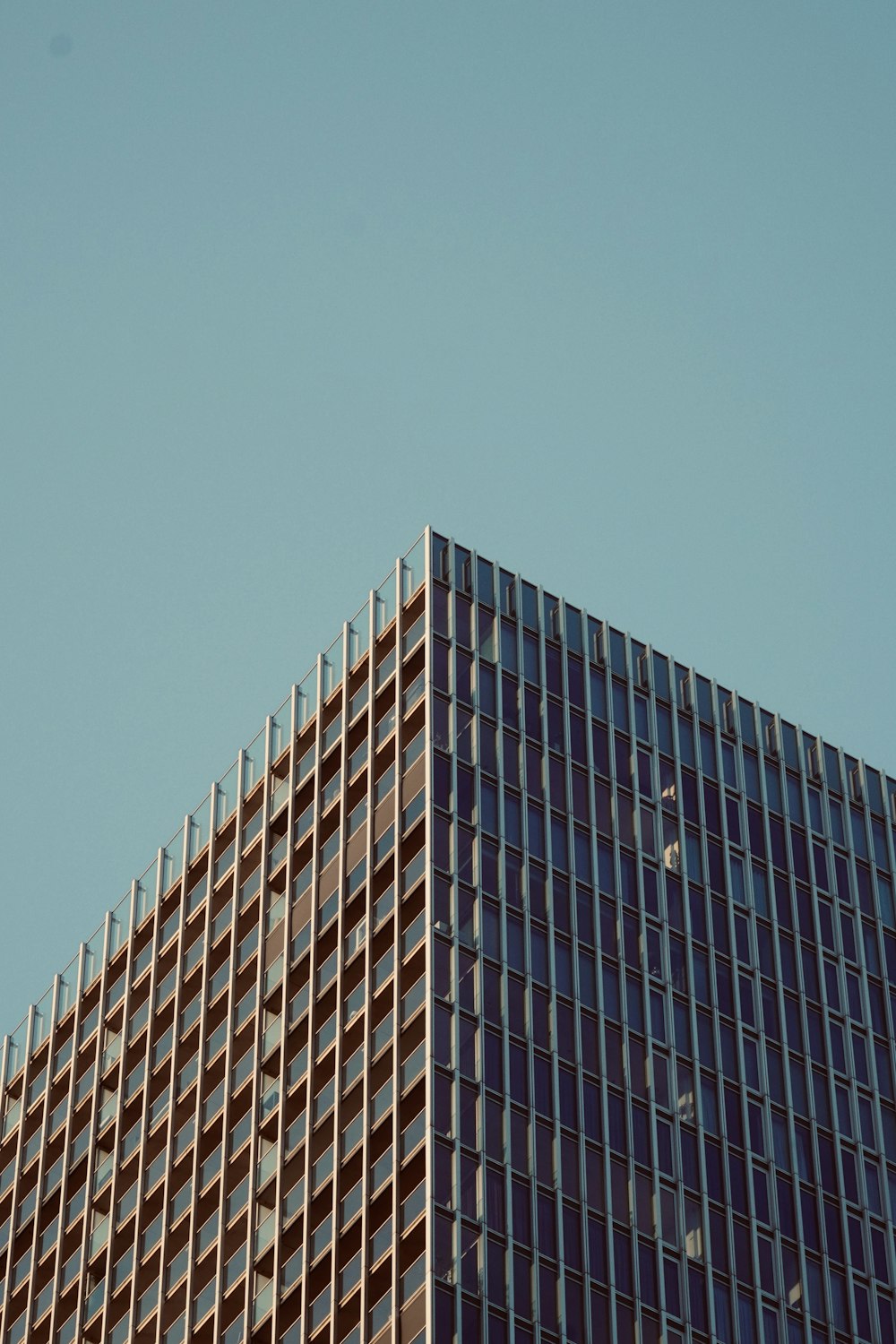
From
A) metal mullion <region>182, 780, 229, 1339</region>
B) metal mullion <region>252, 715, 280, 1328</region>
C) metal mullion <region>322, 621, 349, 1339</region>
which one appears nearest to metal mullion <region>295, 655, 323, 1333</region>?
metal mullion <region>322, 621, 349, 1339</region>

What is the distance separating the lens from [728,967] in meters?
103

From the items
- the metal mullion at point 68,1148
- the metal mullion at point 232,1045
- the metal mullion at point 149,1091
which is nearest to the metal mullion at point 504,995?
the metal mullion at point 232,1045

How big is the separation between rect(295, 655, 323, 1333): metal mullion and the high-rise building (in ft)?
0.62

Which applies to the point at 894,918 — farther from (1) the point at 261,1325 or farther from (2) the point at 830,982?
(1) the point at 261,1325

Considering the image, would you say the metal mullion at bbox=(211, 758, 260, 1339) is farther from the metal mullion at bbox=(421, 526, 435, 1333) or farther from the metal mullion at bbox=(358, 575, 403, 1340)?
the metal mullion at bbox=(421, 526, 435, 1333)

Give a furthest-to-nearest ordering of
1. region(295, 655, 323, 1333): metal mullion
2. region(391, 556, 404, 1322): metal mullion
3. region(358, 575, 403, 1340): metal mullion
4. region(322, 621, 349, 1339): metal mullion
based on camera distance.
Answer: region(295, 655, 323, 1333): metal mullion → region(322, 621, 349, 1339): metal mullion → region(358, 575, 403, 1340): metal mullion → region(391, 556, 404, 1322): metal mullion

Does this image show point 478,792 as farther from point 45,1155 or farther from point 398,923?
point 45,1155

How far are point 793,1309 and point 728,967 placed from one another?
12.9m

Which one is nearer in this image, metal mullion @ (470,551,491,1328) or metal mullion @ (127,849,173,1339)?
metal mullion @ (470,551,491,1328)

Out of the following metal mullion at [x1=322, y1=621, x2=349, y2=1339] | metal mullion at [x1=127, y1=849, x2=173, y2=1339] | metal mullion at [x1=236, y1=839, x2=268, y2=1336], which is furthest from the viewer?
metal mullion at [x1=127, y1=849, x2=173, y2=1339]

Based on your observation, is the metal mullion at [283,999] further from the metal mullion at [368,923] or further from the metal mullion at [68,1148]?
the metal mullion at [68,1148]

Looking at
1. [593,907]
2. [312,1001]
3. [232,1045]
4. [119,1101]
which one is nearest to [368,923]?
[312,1001]

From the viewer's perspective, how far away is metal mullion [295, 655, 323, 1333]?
95250 mm

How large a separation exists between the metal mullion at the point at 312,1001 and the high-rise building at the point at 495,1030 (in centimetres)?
19
